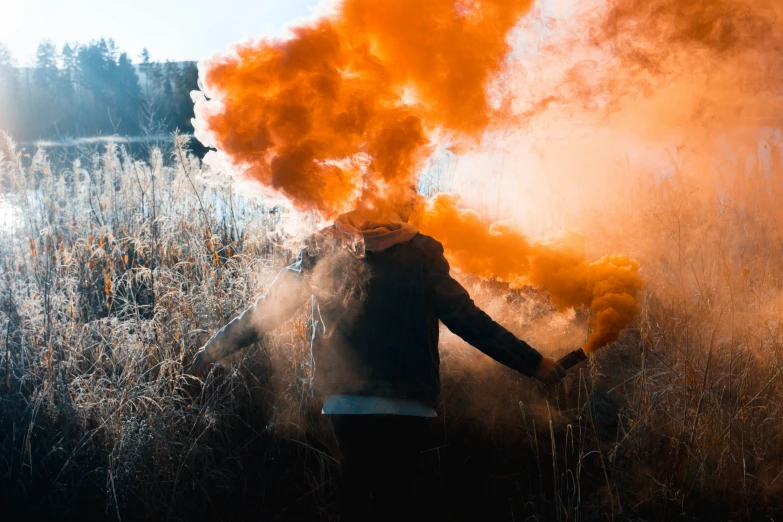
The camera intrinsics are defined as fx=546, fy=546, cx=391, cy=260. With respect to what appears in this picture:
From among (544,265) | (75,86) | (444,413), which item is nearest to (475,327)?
(544,265)

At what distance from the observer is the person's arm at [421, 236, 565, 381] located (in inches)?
74.7

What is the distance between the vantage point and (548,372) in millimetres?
1921

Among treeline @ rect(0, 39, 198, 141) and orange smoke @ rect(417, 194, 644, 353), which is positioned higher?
treeline @ rect(0, 39, 198, 141)

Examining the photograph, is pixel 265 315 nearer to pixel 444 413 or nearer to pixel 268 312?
pixel 268 312

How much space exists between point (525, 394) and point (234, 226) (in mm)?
2972

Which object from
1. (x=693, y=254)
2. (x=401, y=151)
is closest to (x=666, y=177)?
(x=693, y=254)

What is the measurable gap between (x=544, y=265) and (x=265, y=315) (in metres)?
1.11

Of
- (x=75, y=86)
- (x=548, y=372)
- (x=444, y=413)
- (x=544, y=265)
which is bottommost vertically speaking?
(x=444, y=413)

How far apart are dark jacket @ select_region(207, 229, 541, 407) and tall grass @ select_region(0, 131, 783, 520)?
58cm

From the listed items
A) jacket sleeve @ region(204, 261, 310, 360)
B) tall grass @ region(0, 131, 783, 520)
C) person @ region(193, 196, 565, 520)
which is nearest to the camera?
person @ region(193, 196, 565, 520)

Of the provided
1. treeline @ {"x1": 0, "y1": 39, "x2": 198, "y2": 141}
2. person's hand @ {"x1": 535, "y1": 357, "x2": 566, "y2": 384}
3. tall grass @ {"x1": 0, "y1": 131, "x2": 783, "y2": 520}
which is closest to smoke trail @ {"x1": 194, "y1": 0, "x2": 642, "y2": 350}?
person's hand @ {"x1": 535, "y1": 357, "x2": 566, "y2": 384}

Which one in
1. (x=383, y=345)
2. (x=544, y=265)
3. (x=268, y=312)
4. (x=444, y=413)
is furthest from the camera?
(x=444, y=413)

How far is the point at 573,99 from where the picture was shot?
2377 mm

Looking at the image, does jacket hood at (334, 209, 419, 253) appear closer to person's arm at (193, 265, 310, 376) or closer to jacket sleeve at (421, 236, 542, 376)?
jacket sleeve at (421, 236, 542, 376)
